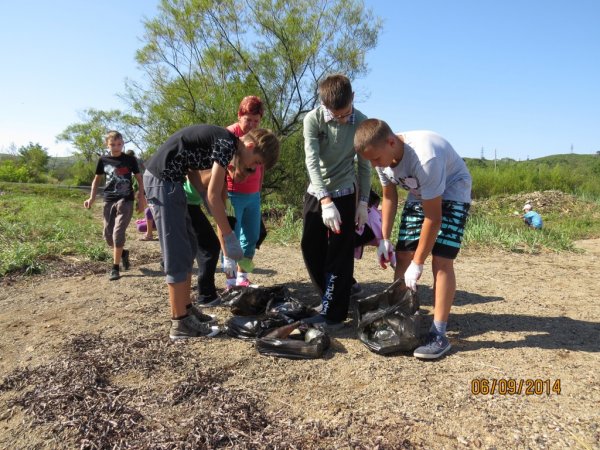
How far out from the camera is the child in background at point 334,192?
294cm

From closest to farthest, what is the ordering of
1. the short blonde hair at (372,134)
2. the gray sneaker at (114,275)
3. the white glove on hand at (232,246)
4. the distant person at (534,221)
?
the short blonde hair at (372,134) → the white glove on hand at (232,246) → the gray sneaker at (114,275) → the distant person at (534,221)

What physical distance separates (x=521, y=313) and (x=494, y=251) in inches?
108

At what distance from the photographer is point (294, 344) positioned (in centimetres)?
272

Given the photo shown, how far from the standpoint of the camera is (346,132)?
305 cm

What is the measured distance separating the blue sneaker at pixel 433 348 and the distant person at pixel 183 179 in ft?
4.30

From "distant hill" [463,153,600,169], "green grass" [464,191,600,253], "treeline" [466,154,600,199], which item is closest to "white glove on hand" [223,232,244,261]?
"green grass" [464,191,600,253]

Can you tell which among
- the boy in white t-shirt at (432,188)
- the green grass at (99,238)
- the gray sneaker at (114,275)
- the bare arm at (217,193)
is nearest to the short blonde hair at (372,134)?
the boy in white t-shirt at (432,188)

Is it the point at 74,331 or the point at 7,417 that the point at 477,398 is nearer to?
the point at 7,417

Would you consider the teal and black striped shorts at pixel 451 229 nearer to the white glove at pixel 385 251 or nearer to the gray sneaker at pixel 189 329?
the white glove at pixel 385 251

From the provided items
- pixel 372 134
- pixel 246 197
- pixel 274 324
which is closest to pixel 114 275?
pixel 246 197

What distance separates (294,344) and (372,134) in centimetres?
132

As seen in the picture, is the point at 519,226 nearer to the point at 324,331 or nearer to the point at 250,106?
the point at 250,106

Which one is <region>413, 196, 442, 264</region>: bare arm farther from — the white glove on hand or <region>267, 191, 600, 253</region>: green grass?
<region>267, 191, 600, 253</region>: green grass

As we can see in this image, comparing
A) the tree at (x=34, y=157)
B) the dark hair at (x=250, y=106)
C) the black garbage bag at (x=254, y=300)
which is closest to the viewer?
the black garbage bag at (x=254, y=300)
